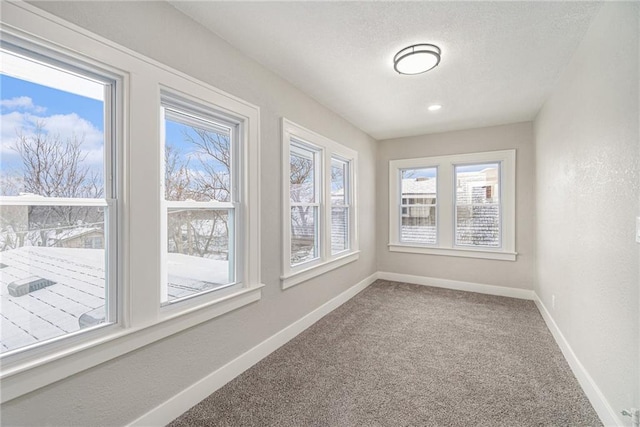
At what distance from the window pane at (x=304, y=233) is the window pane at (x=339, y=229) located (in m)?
0.47

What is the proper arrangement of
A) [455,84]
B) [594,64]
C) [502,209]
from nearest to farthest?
[594,64] → [455,84] → [502,209]

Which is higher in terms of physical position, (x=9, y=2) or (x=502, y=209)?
(x=9, y=2)

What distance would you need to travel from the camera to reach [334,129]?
3678 millimetres

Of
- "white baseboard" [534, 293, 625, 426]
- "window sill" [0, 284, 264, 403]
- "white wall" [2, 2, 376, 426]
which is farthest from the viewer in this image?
"white baseboard" [534, 293, 625, 426]

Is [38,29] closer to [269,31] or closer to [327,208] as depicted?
[269,31]

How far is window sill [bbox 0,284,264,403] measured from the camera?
1.16 meters

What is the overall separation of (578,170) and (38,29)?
11.1 feet

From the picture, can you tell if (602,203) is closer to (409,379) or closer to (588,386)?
(588,386)

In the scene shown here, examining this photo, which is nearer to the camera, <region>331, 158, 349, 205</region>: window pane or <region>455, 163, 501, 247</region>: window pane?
<region>331, 158, 349, 205</region>: window pane

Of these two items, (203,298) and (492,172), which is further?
(492,172)

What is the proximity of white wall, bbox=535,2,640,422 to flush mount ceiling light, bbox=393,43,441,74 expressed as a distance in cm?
98

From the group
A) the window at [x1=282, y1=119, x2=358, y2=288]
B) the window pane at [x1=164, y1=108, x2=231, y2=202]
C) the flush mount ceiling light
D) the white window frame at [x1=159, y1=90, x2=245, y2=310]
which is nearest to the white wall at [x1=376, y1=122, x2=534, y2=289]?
the window at [x1=282, y1=119, x2=358, y2=288]

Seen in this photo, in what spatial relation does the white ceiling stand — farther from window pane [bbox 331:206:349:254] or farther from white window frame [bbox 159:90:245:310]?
window pane [bbox 331:206:349:254]

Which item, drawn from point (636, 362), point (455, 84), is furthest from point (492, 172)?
point (636, 362)
